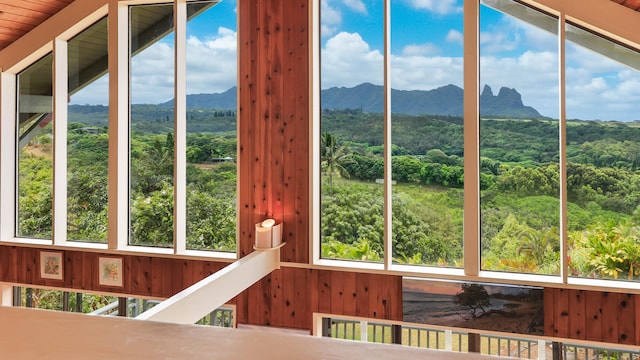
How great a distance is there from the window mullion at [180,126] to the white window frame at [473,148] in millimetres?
1468

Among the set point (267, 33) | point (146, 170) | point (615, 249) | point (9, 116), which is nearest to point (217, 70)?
point (267, 33)

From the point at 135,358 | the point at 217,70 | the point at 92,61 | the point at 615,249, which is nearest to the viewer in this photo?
the point at 135,358

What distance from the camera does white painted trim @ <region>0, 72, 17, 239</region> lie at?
5.77 metres

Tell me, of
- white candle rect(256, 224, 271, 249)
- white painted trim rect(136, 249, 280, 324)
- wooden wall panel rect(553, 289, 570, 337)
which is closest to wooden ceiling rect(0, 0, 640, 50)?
white candle rect(256, 224, 271, 249)

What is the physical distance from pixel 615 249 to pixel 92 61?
18.8 feet

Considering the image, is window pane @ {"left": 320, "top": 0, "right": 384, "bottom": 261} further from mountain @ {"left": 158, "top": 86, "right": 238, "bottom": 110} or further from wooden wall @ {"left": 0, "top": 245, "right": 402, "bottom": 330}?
mountain @ {"left": 158, "top": 86, "right": 238, "bottom": 110}

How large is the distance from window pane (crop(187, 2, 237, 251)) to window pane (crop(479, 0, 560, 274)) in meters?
2.53

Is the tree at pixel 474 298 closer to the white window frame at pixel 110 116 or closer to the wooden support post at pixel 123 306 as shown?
the white window frame at pixel 110 116

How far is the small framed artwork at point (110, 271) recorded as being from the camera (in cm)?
530

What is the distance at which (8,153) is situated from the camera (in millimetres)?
5852

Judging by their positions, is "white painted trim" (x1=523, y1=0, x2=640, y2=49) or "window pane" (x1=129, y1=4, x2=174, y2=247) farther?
"window pane" (x1=129, y1=4, x2=174, y2=247)

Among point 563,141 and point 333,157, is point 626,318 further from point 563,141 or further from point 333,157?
point 333,157

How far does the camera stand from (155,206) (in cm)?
542

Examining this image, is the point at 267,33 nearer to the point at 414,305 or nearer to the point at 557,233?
the point at 414,305
